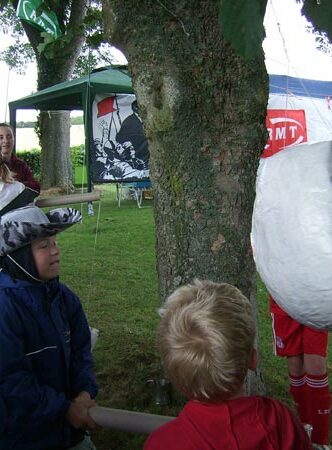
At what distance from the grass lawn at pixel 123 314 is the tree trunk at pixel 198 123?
1030 mm

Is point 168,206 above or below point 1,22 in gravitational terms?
below

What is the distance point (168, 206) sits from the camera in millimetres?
2361

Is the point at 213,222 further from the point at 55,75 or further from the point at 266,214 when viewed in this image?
the point at 55,75

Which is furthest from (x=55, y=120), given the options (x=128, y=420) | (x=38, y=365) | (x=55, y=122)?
(x=128, y=420)

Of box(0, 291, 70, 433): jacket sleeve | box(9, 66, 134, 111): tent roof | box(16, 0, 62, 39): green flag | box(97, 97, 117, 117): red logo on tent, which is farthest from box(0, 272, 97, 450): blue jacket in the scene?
box(16, 0, 62, 39): green flag

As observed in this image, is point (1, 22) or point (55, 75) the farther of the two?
point (1, 22)

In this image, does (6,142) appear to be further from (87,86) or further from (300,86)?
(300,86)

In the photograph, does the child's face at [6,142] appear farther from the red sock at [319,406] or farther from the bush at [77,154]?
the bush at [77,154]

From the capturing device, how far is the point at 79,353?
85.8 inches

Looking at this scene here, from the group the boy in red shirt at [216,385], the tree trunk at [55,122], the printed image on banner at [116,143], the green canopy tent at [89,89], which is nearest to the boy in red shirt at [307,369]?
the boy in red shirt at [216,385]

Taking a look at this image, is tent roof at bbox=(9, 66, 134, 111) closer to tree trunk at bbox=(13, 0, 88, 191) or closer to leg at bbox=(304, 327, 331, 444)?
leg at bbox=(304, 327, 331, 444)

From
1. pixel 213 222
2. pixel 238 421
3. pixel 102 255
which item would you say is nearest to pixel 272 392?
pixel 213 222

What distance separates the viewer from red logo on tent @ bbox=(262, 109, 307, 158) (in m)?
7.31

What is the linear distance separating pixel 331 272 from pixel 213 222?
129 centimetres
